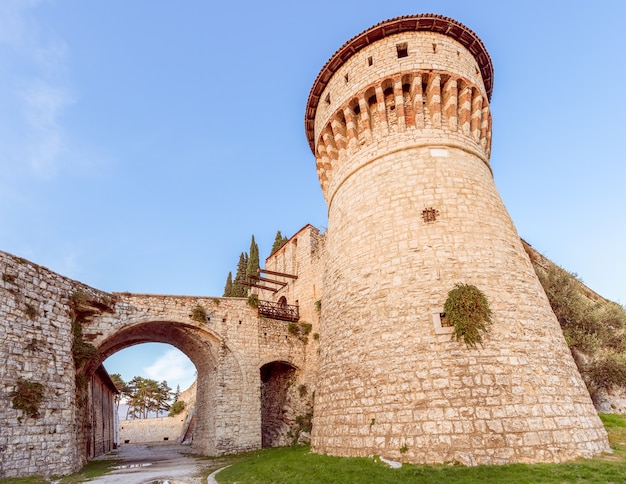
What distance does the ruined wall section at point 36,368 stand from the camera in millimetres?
8664

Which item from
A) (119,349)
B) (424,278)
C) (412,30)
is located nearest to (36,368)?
(119,349)

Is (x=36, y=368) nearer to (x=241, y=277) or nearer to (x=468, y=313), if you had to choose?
(x=468, y=313)

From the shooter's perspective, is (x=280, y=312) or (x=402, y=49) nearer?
(x=402, y=49)

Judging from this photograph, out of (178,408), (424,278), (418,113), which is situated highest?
(418,113)

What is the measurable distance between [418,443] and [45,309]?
1044cm

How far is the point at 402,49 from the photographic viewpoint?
468 inches

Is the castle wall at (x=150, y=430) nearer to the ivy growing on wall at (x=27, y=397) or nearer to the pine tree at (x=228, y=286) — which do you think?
the pine tree at (x=228, y=286)

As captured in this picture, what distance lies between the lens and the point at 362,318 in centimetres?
938

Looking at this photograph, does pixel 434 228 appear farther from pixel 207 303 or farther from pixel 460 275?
pixel 207 303

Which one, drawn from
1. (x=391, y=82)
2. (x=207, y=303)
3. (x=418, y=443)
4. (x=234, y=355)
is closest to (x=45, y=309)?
(x=207, y=303)

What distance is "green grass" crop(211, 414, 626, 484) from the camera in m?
5.88

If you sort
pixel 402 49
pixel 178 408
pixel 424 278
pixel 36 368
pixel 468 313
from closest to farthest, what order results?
pixel 468 313
pixel 424 278
pixel 36 368
pixel 402 49
pixel 178 408

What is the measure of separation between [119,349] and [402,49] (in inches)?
653

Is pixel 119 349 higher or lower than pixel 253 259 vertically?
lower
